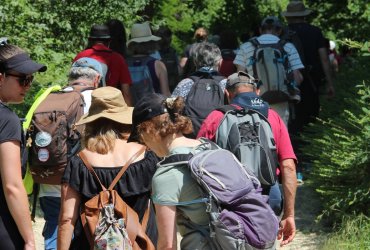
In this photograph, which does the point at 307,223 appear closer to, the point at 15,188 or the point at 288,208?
the point at 288,208

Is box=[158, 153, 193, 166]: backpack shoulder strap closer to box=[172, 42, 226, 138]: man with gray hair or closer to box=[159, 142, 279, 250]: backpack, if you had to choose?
box=[159, 142, 279, 250]: backpack

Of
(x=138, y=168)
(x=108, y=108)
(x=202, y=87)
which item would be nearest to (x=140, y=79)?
(x=202, y=87)

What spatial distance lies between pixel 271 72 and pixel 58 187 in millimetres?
3937

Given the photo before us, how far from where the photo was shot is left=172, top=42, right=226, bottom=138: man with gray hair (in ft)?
23.5

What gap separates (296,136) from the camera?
11047 millimetres

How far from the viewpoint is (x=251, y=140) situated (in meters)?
5.32

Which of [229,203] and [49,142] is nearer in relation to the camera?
[229,203]

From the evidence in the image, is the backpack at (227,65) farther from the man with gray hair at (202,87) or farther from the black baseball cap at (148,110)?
the black baseball cap at (148,110)

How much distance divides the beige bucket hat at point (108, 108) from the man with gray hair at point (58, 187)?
0.87m

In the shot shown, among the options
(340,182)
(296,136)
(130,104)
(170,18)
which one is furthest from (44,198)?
(170,18)

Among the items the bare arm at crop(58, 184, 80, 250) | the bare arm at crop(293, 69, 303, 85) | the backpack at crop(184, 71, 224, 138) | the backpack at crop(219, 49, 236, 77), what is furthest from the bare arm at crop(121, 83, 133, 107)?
the bare arm at crop(58, 184, 80, 250)

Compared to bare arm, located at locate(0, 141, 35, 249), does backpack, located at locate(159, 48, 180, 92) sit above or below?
below

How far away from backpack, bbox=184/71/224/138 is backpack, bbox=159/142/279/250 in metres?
2.84

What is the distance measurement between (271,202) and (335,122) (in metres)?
3.89
